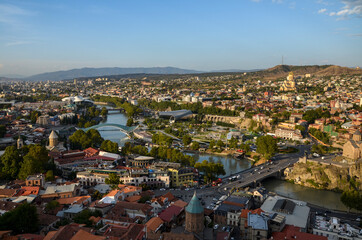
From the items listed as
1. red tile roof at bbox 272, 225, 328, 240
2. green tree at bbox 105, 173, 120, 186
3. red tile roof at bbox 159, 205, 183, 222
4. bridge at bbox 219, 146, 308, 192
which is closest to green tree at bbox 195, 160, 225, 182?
bridge at bbox 219, 146, 308, 192

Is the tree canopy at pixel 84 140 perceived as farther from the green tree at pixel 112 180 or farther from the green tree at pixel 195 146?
the green tree at pixel 112 180

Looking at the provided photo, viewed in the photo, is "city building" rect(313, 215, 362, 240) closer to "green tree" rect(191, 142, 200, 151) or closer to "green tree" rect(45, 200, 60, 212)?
"green tree" rect(45, 200, 60, 212)

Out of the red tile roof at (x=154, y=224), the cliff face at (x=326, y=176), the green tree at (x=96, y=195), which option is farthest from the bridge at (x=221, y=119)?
the red tile roof at (x=154, y=224)

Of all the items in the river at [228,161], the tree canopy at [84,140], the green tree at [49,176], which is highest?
the green tree at [49,176]

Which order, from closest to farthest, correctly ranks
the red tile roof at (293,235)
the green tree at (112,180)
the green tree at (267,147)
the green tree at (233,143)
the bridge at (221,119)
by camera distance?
the red tile roof at (293,235)
the green tree at (112,180)
the green tree at (267,147)
the green tree at (233,143)
the bridge at (221,119)

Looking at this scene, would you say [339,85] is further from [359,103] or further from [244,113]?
[244,113]

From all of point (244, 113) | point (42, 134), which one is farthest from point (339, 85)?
point (42, 134)

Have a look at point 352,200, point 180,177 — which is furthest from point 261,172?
point 352,200
